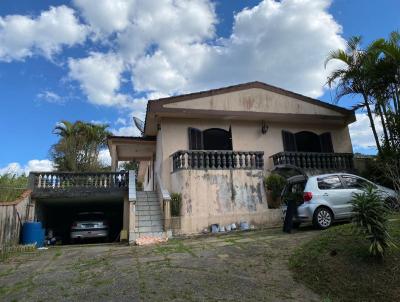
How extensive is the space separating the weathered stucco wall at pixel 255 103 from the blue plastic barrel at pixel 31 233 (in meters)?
6.96

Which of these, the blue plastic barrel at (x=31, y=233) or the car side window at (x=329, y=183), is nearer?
the car side window at (x=329, y=183)

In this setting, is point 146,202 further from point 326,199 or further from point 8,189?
point 326,199

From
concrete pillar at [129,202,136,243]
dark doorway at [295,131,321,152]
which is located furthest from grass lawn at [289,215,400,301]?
dark doorway at [295,131,321,152]

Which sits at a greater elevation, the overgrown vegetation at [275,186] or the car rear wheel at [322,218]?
the overgrown vegetation at [275,186]

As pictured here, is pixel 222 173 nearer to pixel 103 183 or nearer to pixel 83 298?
pixel 103 183

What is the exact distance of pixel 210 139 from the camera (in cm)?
1634

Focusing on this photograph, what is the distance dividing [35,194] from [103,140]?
518 inches

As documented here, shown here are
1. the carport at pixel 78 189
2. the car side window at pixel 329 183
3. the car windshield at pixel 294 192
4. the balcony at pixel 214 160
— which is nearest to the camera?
the car side window at pixel 329 183

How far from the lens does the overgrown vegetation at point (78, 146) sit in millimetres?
25266

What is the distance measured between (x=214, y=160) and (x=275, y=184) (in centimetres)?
270


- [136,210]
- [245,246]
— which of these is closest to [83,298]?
[245,246]

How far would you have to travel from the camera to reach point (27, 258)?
8852 millimetres

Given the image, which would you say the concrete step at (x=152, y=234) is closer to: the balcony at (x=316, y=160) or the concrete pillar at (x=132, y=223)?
the concrete pillar at (x=132, y=223)

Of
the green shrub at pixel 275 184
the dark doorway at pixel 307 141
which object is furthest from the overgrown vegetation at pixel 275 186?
the dark doorway at pixel 307 141
